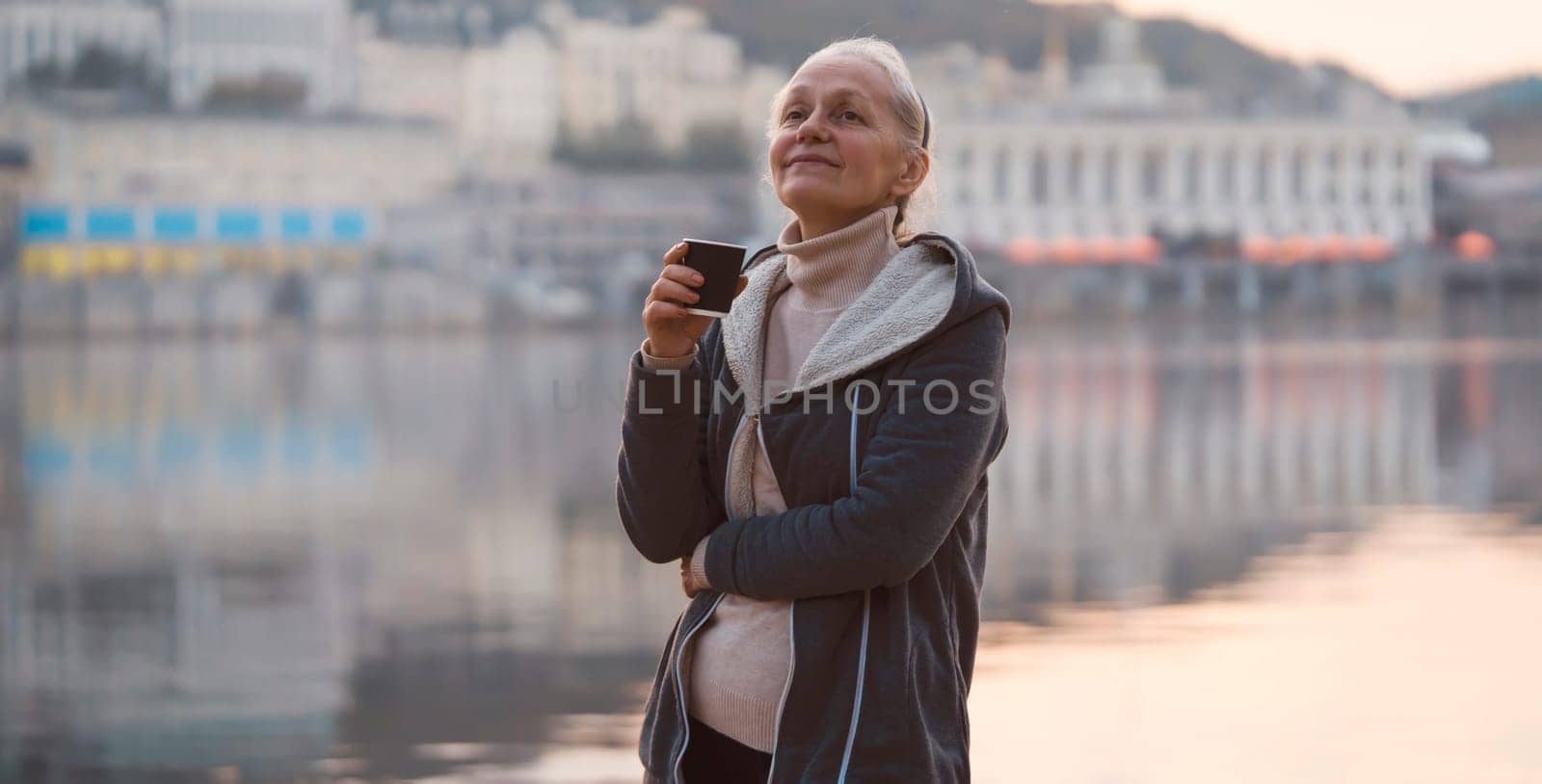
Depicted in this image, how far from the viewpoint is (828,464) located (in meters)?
2.53

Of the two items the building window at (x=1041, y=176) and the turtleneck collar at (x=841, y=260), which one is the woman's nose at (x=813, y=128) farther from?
the building window at (x=1041, y=176)

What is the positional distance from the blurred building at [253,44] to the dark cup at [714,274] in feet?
309

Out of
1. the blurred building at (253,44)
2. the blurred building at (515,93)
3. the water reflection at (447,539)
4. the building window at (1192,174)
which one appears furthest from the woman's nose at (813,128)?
the blurred building at (515,93)

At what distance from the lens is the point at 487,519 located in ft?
41.8

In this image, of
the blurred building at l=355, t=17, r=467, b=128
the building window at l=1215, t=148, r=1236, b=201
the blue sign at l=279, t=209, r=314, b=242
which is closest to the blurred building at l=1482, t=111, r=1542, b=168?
the building window at l=1215, t=148, r=1236, b=201

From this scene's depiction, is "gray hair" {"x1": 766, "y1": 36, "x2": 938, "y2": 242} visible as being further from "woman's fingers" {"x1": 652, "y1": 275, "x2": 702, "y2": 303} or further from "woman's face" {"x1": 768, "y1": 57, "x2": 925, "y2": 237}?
"woman's fingers" {"x1": 652, "y1": 275, "x2": 702, "y2": 303}

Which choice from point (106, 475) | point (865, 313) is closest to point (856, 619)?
point (865, 313)

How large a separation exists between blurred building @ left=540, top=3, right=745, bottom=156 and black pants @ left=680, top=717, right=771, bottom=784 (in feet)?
318

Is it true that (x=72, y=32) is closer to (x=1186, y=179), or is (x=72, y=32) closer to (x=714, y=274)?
(x=1186, y=179)

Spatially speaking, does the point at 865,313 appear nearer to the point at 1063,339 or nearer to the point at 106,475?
the point at 106,475

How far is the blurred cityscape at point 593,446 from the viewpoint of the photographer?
620cm

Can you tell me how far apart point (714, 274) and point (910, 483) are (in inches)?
12.8

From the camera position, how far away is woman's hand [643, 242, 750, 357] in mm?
2547

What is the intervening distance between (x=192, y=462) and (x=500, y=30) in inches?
3953
